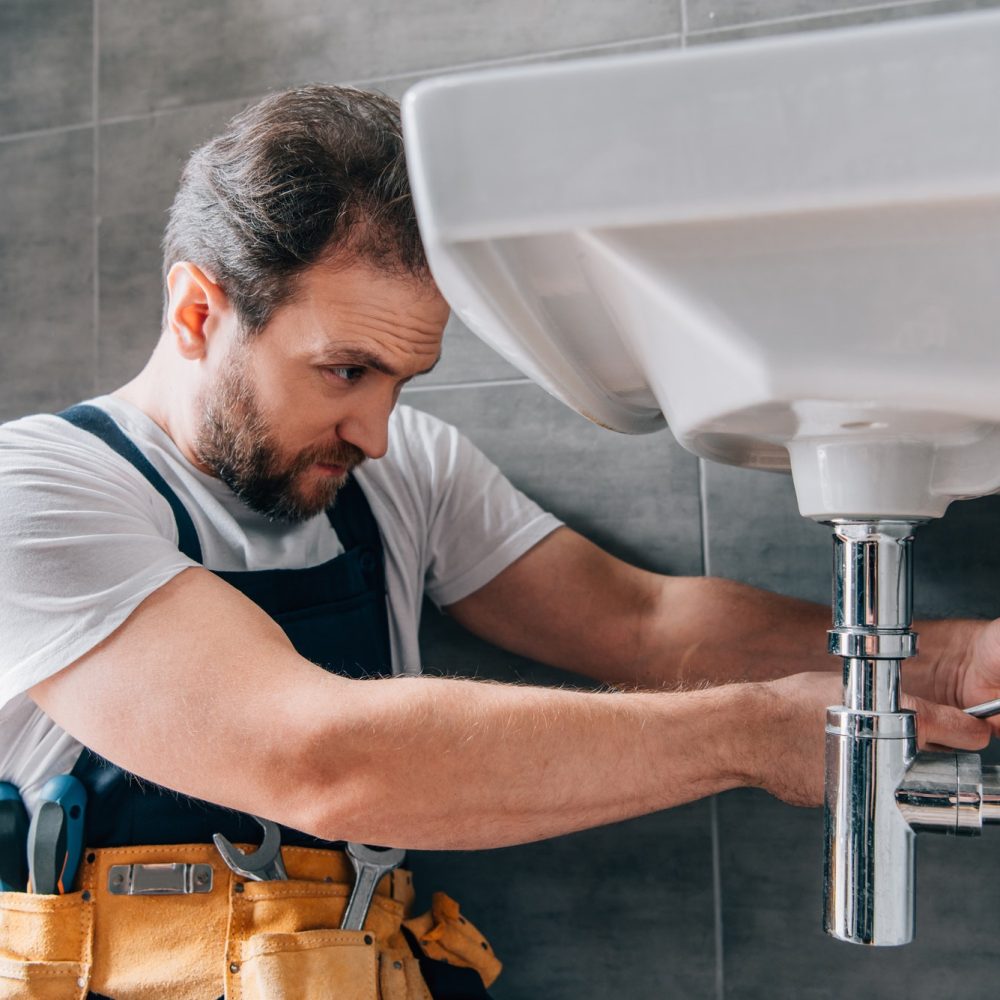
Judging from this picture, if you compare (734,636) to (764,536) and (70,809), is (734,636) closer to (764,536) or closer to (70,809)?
(764,536)

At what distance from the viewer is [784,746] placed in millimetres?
746

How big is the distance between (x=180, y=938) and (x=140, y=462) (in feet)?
1.25

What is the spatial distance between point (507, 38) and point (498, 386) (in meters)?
0.37

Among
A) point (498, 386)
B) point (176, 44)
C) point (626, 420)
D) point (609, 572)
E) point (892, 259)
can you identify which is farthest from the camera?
point (176, 44)

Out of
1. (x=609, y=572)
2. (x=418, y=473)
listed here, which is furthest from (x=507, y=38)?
(x=609, y=572)

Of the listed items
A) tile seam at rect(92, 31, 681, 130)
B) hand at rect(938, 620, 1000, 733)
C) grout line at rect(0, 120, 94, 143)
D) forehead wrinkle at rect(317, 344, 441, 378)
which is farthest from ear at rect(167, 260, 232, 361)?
hand at rect(938, 620, 1000, 733)

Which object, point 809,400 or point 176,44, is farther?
point 176,44

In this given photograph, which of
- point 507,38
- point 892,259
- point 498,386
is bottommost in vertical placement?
point 892,259

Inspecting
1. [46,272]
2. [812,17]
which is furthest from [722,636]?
[46,272]

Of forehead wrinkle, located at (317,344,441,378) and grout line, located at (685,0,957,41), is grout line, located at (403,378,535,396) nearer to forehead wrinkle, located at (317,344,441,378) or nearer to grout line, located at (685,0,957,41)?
forehead wrinkle, located at (317,344,441,378)

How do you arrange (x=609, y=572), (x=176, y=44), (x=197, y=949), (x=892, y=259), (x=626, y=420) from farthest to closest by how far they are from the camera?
(x=176, y=44), (x=609, y=572), (x=197, y=949), (x=626, y=420), (x=892, y=259)

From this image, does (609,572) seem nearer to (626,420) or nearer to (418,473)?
(418,473)

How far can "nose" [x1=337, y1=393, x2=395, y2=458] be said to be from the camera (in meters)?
0.94

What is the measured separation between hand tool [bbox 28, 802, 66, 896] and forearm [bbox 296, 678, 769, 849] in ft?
0.84
